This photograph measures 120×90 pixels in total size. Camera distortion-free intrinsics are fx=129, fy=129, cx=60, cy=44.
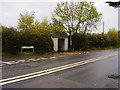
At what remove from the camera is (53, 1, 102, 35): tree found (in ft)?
75.7

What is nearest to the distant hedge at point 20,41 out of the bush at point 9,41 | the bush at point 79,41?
the bush at point 9,41

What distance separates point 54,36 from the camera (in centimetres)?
2073

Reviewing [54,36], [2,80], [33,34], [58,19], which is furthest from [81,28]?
[2,80]

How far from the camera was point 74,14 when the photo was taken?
76.0ft

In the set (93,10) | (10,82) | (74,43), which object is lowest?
(10,82)

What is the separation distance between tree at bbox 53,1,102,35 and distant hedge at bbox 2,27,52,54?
18.4 ft

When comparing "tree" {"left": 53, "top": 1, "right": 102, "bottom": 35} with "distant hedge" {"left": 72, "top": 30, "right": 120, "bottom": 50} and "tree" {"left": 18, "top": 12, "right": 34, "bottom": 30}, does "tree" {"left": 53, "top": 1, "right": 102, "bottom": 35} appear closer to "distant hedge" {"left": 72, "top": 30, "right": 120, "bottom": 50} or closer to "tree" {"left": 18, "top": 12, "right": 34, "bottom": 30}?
"distant hedge" {"left": 72, "top": 30, "right": 120, "bottom": 50}

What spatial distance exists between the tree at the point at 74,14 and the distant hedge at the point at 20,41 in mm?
5618

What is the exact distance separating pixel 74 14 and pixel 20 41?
36.9ft

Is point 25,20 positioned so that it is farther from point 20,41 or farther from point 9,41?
point 9,41

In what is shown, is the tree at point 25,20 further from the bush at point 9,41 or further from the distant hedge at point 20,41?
the bush at point 9,41

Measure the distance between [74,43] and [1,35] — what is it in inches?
484

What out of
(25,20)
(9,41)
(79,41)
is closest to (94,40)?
(79,41)

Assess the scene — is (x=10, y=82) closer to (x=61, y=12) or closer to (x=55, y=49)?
(x=55, y=49)
